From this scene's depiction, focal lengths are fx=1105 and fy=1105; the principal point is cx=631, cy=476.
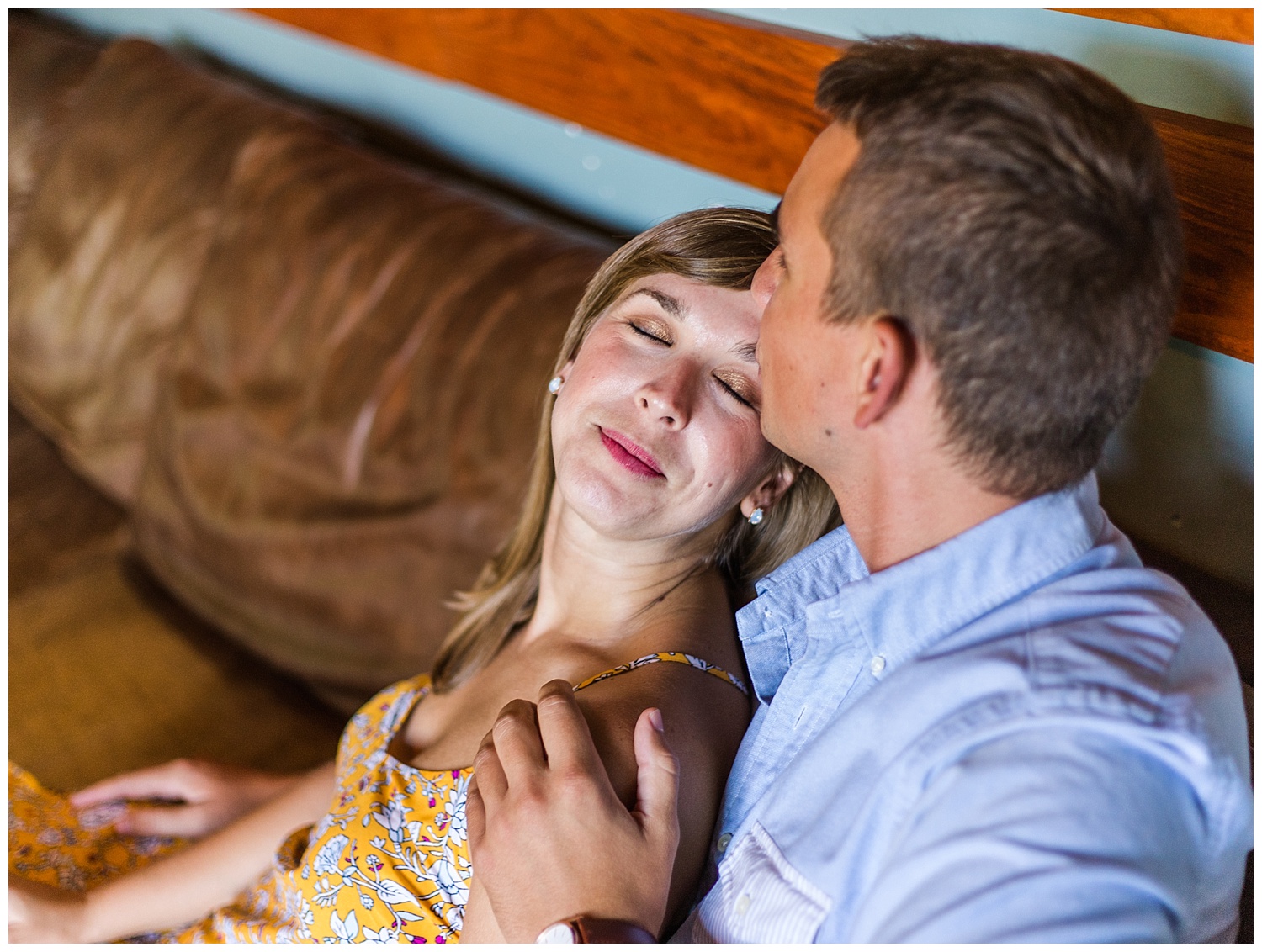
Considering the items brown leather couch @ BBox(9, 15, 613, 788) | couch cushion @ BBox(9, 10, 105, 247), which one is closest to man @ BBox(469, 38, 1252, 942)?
brown leather couch @ BBox(9, 15, 613, 788)

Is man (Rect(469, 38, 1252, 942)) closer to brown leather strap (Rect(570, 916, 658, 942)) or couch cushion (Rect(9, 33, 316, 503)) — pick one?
brown leather strap (Rect(570, 916, 658, 942))

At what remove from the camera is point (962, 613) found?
850 millimetres

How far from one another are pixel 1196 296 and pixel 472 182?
4.33 ft

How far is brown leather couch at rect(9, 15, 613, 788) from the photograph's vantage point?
1.57 meters

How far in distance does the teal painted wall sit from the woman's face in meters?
0.31

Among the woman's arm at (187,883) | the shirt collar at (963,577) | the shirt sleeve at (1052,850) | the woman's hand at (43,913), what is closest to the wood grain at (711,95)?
the shirt collar at (963,577)

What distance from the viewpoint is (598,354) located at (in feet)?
3.61

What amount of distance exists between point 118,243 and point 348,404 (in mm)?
780

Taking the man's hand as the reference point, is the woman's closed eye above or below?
above

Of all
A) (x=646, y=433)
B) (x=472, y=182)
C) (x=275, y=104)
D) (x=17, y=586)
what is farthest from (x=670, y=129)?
(x=17, y=586)

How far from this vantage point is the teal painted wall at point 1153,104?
1.07m

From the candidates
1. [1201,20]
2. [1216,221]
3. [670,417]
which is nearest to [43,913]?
[670,417]

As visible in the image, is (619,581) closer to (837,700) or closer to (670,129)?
(837,700)

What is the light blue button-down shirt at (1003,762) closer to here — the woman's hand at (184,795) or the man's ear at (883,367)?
the man's ear at (883,367)
